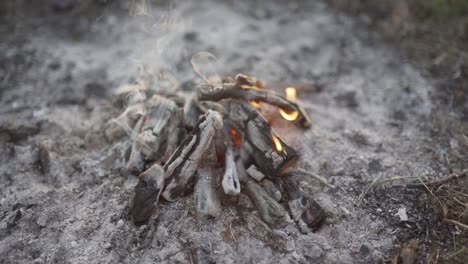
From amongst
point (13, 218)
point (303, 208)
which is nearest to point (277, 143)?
point (303, 208)

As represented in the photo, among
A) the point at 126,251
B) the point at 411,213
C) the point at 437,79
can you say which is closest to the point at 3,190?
the point at 126,251

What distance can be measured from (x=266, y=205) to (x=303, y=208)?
0.31 metres

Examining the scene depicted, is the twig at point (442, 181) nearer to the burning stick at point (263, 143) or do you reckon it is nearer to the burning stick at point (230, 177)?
the burning stick at point (263, 143)

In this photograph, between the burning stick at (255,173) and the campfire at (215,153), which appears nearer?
the campfire at (215,153)

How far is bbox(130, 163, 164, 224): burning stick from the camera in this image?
114 inches

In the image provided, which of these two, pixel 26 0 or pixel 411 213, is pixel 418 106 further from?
pixel 26 0

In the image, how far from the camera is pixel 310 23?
565 cm

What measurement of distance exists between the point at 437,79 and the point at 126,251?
421cm

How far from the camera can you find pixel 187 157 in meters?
3.05

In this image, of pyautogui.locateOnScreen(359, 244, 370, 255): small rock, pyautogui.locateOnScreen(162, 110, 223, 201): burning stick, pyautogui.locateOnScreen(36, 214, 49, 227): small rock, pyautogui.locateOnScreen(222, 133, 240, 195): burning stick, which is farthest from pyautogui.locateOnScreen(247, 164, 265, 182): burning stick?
pyautogui.locateOnScreen(36, 214, 49, 227): small rock

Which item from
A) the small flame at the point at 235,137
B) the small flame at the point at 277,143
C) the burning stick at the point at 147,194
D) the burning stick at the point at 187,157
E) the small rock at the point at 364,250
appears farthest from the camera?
the small flame at the point at 235,137

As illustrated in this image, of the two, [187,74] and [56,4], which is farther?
[56,4]

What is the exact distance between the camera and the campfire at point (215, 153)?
9.69 feet

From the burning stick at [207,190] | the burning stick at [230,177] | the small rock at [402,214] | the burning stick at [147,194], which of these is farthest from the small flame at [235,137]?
the small rock at [402,214]
